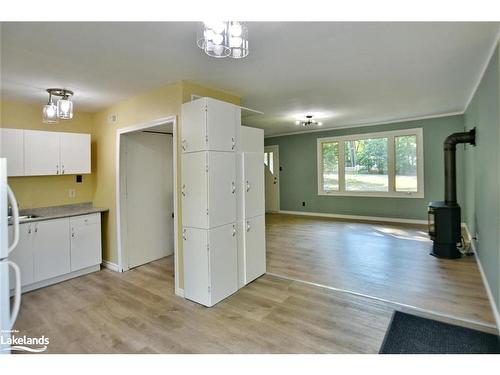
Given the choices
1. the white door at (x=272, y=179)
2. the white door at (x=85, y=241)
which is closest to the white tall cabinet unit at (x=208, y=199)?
the white door at (x=85, y=241)

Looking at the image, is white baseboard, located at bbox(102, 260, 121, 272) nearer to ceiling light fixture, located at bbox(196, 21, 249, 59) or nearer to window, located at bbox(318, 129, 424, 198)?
ceiling light fixture, located at bbox(196, 21, 249, 59)

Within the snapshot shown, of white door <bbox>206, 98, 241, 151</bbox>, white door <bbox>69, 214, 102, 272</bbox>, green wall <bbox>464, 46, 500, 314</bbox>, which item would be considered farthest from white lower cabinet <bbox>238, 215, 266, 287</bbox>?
green wall <bbox>464, 46, 500, 314</bbox>

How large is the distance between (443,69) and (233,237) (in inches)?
120

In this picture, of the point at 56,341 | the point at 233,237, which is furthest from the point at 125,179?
the point at 56,341

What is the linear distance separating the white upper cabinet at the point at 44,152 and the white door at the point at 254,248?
269 cm

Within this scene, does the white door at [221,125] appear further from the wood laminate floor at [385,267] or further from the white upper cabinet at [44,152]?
the white upper cabinet at [44,152]

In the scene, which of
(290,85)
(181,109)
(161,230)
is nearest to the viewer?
(181,109)

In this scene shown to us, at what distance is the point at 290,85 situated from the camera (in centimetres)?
349

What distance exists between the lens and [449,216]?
3.94 meters

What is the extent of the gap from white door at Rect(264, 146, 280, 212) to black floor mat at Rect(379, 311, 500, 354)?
632 cm

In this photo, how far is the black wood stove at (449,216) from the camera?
3941mm

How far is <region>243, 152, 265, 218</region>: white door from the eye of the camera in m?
3.27
